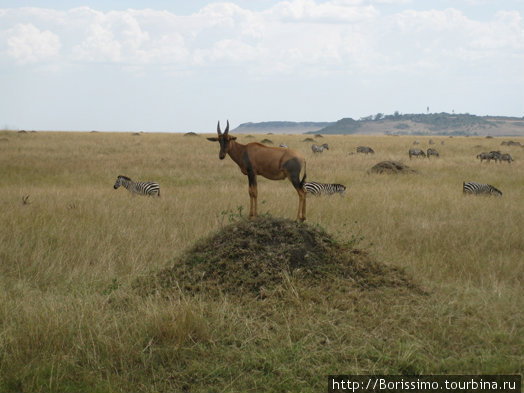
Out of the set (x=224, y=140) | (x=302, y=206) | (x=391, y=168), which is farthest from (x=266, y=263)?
(x=391, y=168)

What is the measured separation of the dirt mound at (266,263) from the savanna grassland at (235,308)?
0.22m

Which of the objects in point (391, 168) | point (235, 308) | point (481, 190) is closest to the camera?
point (235, 308)

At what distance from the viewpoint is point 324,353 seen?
4.95 m

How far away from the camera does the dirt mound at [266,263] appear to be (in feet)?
21.5

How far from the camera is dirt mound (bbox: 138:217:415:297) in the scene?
21.5 feet

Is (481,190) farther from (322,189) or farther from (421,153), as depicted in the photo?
(421,153)

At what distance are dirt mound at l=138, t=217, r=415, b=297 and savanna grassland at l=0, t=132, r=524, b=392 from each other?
0.22 m

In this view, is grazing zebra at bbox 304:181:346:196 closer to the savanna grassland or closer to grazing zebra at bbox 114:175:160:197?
the savanna grassland

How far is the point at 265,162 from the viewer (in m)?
8.26

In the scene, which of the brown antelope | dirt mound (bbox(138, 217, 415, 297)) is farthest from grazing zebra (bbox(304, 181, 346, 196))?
dirt mound (bbox(138, 217, 415, 297))

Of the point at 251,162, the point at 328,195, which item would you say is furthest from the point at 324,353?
the point at 328,195

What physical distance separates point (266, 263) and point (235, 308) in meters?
1.01

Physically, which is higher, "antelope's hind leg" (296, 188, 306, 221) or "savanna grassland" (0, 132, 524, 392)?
"antelope's hind leg" (296, 188, 306, 221)

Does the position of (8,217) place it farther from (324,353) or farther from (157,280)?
(324,353)
